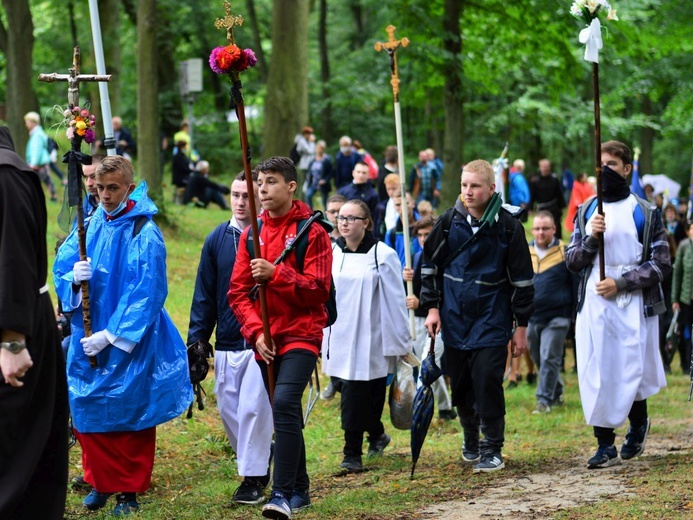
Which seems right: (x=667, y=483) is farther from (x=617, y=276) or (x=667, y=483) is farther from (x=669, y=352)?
(x=669, y=352)

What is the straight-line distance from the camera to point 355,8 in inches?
1577

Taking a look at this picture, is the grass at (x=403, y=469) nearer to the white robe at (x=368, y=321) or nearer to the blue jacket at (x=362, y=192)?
the white robe at (x=368, y=321)

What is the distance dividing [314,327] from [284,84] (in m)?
13.2

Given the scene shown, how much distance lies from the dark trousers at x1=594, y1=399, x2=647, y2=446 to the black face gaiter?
1.54 metres

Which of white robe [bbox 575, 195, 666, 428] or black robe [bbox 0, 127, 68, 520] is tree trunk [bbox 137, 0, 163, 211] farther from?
black robe [bbox 0, 127, 68, 520]

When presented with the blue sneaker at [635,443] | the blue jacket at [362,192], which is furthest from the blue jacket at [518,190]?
the blue sneaker at [635,443]

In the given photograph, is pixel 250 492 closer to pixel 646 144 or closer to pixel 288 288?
pixel 288 288

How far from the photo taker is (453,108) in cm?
2022

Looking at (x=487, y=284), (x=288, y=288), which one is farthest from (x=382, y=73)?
(x=288, y=288)

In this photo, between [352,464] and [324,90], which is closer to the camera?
[352,464]

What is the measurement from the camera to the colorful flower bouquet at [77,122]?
7.51m

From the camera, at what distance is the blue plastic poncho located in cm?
718

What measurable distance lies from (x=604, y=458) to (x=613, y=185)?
79.2 inches

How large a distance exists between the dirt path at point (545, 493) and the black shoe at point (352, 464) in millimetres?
1255
